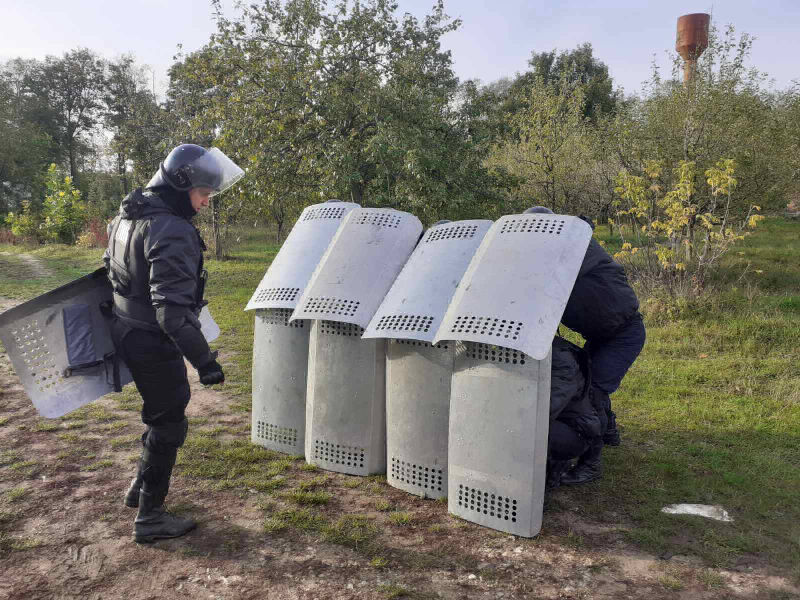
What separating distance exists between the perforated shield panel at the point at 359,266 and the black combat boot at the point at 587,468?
68.6 inches

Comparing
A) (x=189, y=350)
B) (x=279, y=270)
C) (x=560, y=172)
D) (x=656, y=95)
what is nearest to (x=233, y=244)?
(x=560, y=172)

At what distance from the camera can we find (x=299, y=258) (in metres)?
4.35

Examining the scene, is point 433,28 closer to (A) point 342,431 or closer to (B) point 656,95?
(B) point 656,95

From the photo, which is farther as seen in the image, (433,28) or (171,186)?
(433,28)

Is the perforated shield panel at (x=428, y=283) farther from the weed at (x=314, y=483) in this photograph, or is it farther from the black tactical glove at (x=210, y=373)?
the weed at (x=314, y=483)

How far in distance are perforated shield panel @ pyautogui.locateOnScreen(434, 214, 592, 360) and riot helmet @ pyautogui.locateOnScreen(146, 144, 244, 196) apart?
153 centimetres

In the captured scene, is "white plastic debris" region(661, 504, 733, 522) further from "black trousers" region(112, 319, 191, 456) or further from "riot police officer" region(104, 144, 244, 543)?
"black trousers" region(112, 319, 191, 456)

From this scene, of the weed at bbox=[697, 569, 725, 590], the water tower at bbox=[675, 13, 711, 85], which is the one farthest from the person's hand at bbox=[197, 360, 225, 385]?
the water tower at bbox=[675, 13, 711, 85]

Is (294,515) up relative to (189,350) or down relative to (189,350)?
down

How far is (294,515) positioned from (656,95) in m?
12.5

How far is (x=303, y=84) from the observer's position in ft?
31.9

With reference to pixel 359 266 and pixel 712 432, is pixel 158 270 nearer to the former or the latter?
pixel 359 266

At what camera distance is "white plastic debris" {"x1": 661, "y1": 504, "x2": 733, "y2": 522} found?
11.3 feet

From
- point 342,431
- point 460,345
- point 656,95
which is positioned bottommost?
point 342,431
